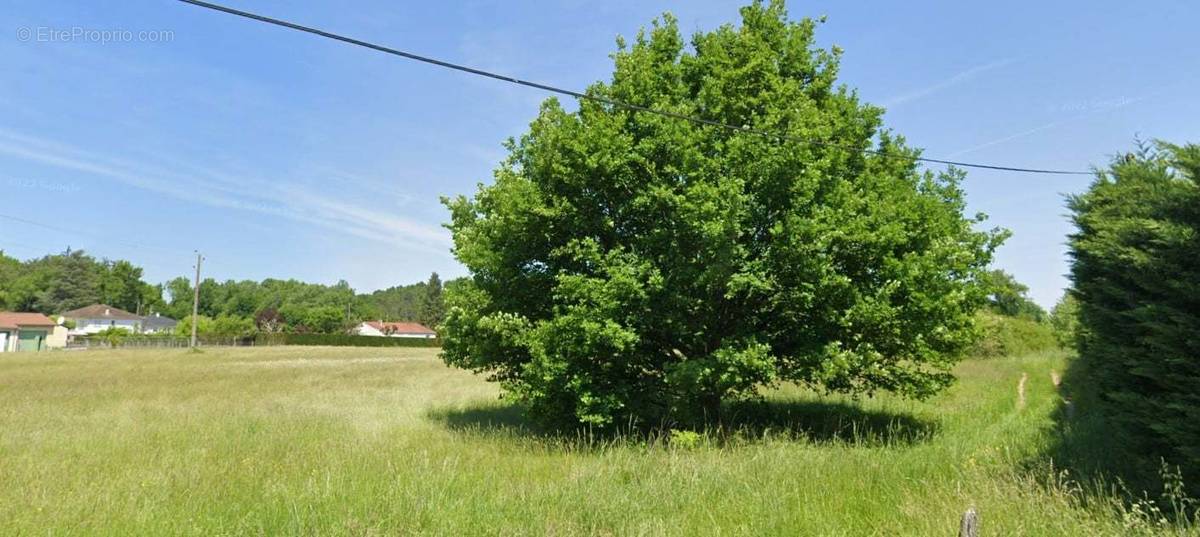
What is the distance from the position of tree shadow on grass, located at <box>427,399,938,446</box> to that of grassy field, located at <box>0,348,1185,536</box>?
0.09 meters

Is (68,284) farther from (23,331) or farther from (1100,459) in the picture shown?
(1100,459)

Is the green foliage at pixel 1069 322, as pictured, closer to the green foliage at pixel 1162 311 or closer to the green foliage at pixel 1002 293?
the green foliage at pixel 1002 293

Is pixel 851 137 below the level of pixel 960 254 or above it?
above

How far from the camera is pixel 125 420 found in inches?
558

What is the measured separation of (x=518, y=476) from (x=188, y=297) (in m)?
185

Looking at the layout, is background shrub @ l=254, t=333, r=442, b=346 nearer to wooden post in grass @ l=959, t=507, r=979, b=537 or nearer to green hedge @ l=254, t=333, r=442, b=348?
green hedge @ l=254, t=333, r=442, b=348

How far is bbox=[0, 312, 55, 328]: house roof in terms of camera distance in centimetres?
7500

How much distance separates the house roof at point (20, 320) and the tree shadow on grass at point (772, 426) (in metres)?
88.0

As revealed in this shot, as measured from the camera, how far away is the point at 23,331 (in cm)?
7856

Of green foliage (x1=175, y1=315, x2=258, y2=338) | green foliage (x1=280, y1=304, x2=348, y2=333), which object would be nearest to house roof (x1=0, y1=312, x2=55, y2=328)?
green foliage (x1=175, y1=315, x2=258, y2=338)

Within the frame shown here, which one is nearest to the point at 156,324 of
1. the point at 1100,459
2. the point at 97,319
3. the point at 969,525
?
the point at 97,319

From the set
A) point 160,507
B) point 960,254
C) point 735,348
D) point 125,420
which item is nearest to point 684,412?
point 735,348

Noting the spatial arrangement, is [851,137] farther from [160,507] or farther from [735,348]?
[160,507]

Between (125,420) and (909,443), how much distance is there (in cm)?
1612
